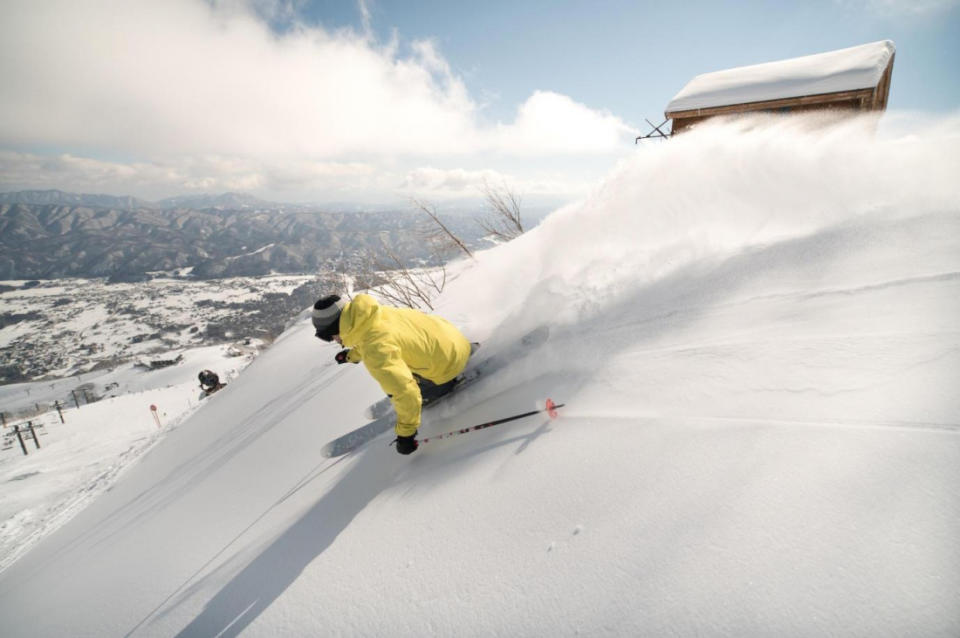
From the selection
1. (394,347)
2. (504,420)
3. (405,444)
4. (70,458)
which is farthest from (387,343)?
(70,458)

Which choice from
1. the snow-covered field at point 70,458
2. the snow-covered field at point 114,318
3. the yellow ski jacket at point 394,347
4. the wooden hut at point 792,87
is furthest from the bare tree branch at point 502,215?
the snow-covered field at point 114,318

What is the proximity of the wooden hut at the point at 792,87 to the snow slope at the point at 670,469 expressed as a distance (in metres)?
9.97

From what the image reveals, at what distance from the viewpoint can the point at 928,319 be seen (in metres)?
2.41

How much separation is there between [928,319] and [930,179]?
6.78 feet

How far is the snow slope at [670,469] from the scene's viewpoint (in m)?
1.52

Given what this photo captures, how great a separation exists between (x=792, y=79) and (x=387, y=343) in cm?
1620

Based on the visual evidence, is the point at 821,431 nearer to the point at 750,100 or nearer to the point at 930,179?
the point at 930,179

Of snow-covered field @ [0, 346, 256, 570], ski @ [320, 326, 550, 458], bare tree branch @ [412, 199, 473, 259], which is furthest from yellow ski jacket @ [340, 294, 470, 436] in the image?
snow-covered field @ [0, 346, 256, 570]

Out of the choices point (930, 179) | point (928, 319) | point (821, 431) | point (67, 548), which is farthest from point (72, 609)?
point (930, 179)

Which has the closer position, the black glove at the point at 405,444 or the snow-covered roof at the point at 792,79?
the black glove at the point at 405,444

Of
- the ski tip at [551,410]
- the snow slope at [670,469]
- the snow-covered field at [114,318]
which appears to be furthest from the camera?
the snow-covered field at [114,318]

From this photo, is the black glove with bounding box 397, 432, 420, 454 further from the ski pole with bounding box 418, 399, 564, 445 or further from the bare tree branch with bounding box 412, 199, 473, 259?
the bare tree branch with bounding box 412, 199, 473, 259

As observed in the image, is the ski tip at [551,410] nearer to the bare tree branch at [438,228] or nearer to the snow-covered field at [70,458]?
the bare tree branch at [438,228]

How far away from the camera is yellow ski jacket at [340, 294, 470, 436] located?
10.0 feet
